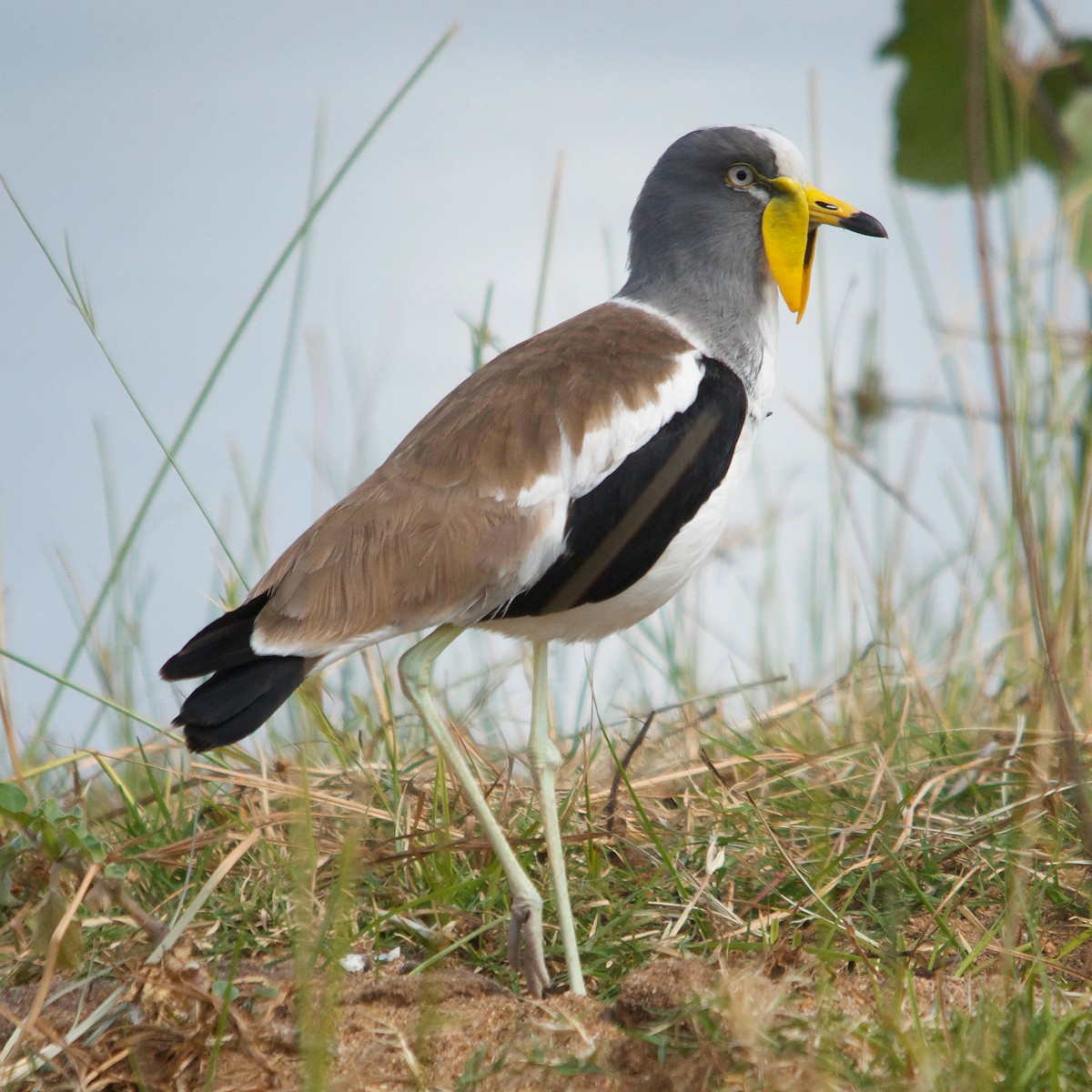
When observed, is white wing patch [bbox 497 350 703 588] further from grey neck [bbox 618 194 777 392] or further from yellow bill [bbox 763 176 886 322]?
yellow bill [bbox 763 176 886 322]

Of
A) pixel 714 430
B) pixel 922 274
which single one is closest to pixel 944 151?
pixel 922 274

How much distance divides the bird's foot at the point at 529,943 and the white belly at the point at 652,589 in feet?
1.99

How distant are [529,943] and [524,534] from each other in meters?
0.85

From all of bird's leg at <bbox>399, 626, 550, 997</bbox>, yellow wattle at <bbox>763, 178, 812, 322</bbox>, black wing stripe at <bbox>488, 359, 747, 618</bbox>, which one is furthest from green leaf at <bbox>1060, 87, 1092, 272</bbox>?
bird's leg at <bbox>399, 626, 550, 997</bbox>

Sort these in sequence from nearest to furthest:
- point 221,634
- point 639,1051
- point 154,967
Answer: point 639,1051
point 154,967
point 221,634

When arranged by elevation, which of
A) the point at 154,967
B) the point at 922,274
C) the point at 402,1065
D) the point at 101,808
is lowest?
the point at 101,808

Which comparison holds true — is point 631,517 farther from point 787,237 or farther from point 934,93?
point 934,93

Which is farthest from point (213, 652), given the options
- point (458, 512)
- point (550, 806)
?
point (550, 806)

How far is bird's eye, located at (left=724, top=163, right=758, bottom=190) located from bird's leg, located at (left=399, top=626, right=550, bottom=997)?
1.43m

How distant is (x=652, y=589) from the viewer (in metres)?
3.00

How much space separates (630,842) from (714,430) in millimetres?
985

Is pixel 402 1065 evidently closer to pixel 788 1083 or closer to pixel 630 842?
pixel 788 1083

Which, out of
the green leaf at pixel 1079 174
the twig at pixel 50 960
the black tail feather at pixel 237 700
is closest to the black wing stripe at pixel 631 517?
the black tail feather at pixel 237 700

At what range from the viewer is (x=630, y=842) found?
315cm
